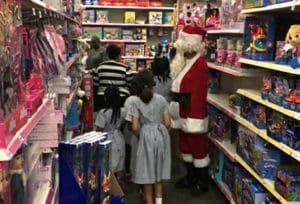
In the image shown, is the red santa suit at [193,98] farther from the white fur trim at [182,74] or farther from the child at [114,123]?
the child at [114,123]

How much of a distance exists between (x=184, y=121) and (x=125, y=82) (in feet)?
3.72

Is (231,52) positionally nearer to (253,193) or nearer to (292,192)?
(253,193)

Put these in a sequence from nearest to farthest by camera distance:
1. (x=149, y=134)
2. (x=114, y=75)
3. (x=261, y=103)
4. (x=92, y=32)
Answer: (x=261, y=103) < (x=149, y=134) < (x=114, y=75) < (x=92, y=32)

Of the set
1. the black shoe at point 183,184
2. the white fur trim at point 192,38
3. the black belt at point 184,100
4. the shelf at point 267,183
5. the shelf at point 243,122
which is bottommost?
the black shoe at point 183,184

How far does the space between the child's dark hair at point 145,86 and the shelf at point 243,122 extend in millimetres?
826

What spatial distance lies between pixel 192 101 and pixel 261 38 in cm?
124

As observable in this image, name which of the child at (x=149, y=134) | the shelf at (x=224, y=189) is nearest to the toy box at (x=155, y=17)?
the shelf at (x=224, y=189)

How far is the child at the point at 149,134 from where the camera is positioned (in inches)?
149

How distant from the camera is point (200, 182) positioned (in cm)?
452

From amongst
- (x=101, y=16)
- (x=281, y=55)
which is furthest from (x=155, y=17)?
(x=281, y=55)

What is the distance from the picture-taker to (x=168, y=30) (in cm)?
958

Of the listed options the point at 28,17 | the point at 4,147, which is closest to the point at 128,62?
the point at 28,17

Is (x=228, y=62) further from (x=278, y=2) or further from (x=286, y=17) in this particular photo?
(x=278, y=2)

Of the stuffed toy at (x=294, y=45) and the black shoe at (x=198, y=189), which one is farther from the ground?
the stuffed toy at (x=294, y=45)
